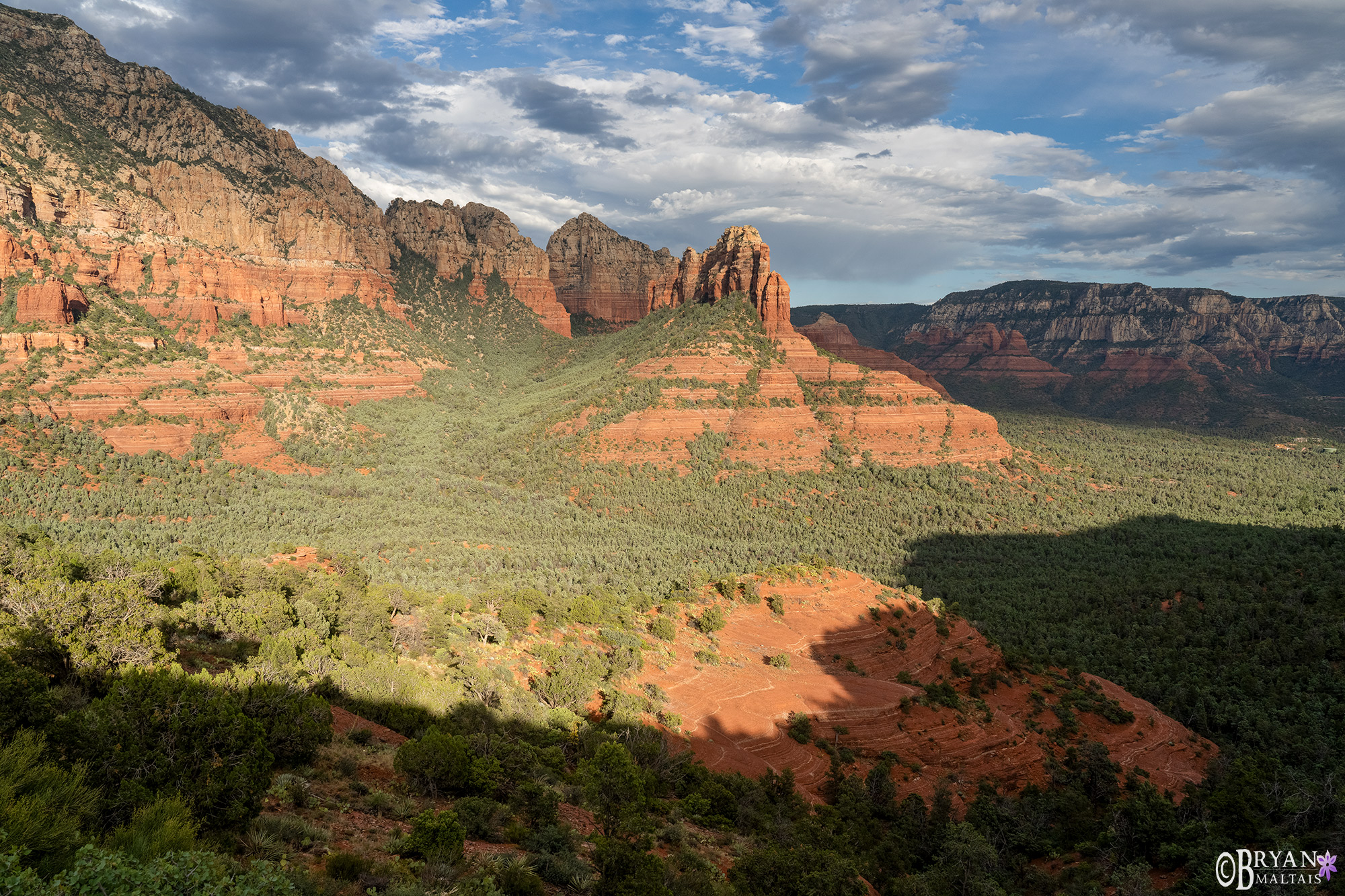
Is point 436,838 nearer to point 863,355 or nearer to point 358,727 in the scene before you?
point 358,727

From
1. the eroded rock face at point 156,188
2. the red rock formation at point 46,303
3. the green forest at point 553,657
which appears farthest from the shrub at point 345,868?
the eroded rock face at point 156,188

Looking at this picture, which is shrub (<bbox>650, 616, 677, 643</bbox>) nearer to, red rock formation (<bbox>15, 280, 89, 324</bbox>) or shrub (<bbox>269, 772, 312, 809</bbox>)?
shrub (<bbox>269, 772, 312, 809</bbox>)

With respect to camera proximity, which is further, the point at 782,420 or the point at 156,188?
the point at 156,188

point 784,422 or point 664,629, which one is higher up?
point 784,422

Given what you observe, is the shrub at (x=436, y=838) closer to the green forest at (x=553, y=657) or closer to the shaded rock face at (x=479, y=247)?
the green forest at (x=553, y=657)

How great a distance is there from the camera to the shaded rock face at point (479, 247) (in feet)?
535

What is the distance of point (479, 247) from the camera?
6668 inches

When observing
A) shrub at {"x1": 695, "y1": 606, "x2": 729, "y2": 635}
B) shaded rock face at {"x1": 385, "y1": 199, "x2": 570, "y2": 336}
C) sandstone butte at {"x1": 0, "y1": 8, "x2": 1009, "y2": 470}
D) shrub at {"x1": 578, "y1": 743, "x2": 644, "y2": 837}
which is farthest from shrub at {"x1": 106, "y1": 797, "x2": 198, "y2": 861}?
shaded rock face at {"x1": 385, "y1": 199, "x2": 570, "y2": 336}

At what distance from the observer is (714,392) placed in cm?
9175

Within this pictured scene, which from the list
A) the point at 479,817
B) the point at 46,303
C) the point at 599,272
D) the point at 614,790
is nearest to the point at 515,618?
the point at 614,790

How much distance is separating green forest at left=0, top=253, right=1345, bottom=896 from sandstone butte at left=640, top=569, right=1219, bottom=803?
5.66 feet

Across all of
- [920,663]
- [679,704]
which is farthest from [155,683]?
[920,663]

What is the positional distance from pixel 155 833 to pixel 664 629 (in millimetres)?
30343

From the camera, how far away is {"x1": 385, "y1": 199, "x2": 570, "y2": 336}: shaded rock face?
163 m
